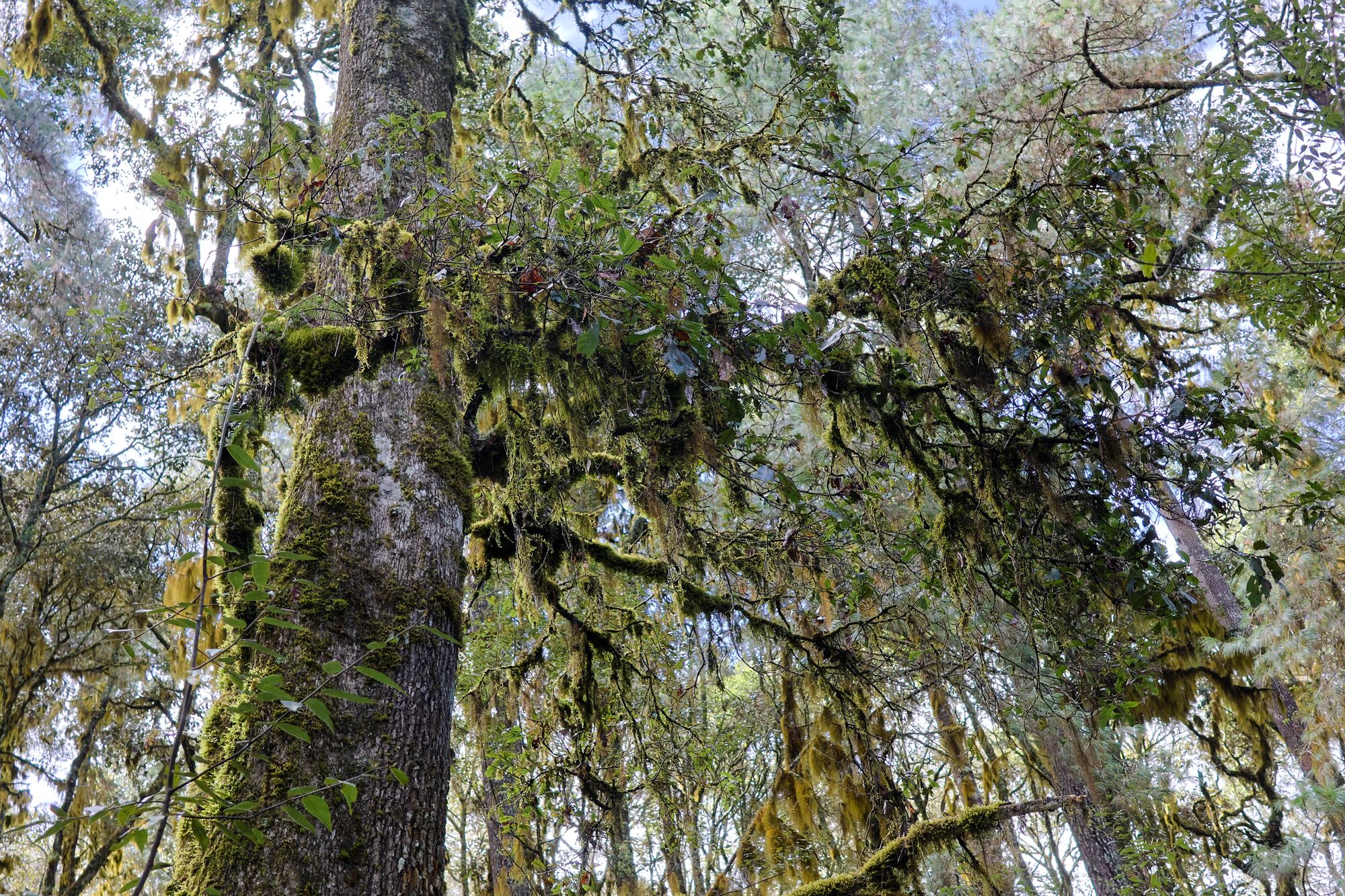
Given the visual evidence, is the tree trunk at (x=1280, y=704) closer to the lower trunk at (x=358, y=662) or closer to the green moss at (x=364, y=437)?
the lower trunk at (x=358, y=662)

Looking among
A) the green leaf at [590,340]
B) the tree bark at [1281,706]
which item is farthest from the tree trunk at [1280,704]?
the green leaf at [590,340]

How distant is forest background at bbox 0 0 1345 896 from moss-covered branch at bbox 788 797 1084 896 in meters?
0.02

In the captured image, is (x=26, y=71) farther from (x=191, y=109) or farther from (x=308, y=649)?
(x=308, y=649)

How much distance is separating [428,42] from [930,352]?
2772mm

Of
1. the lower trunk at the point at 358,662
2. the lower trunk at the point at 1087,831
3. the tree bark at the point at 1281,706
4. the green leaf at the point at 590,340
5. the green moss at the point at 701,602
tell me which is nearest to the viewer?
the lower trunk at the point at 358,662

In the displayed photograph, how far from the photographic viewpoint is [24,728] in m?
8.79

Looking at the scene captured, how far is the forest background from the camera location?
2604 millimetres

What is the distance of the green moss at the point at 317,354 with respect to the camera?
292 centimetres

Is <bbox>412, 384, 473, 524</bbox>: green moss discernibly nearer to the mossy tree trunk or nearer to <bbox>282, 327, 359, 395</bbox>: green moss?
the mossy tree trunk

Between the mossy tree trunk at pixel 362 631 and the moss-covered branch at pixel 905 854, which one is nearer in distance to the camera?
the mossy tree trunk at pixel 362 631

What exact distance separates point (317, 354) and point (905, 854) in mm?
3047

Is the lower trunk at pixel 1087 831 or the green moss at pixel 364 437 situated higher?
the green moss at pixel 364 437

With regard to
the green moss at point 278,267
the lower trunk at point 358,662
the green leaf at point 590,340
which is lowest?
the lower trunk at point 358,662

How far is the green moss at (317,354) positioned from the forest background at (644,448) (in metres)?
0.02
